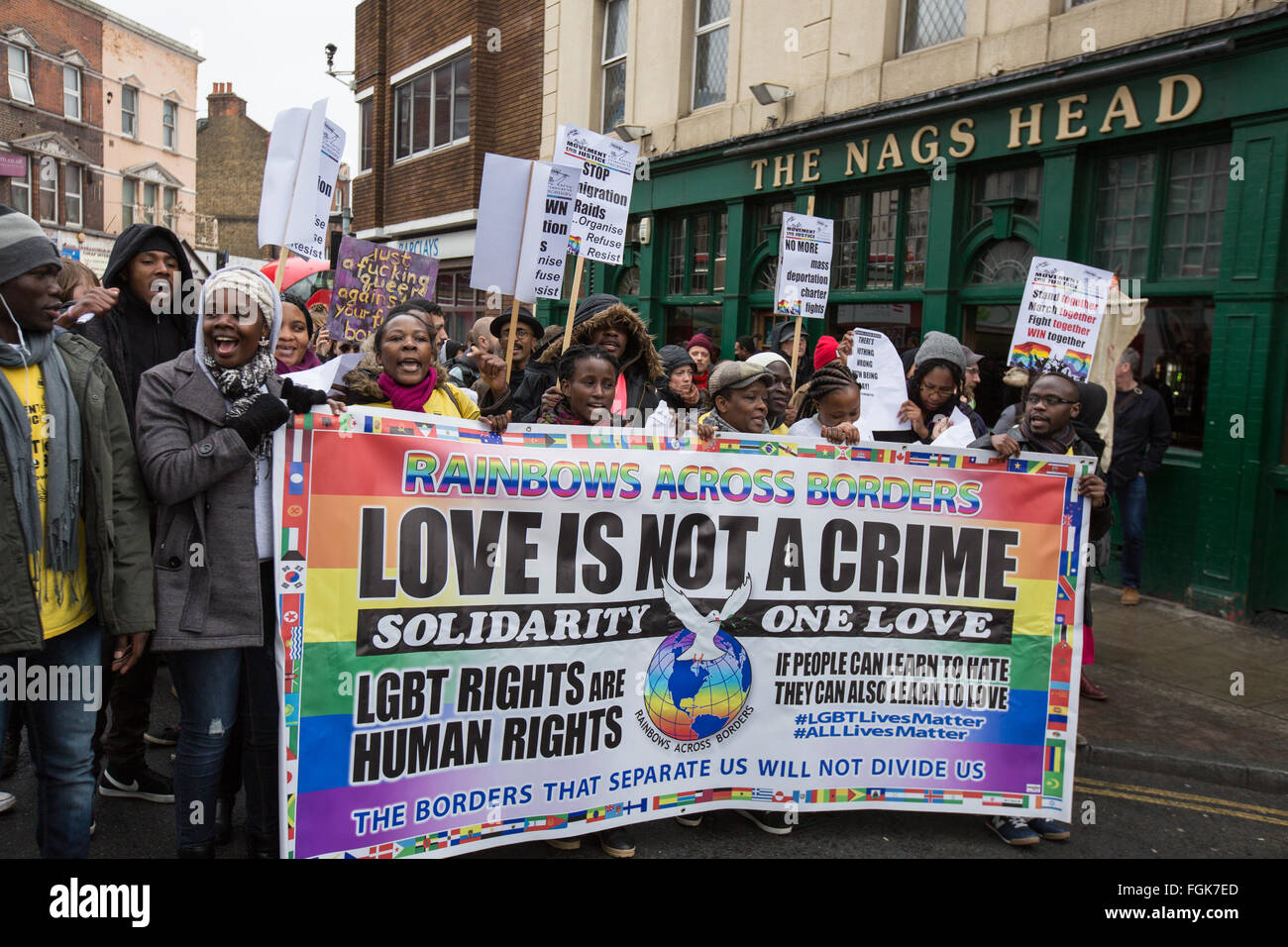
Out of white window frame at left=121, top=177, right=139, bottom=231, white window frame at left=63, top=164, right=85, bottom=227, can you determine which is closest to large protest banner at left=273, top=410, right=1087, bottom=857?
white window frame at left=63, top=164, right=85, bottom=227

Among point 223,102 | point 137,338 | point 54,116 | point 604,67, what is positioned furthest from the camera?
point 223,102

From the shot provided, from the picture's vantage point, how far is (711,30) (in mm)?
12648

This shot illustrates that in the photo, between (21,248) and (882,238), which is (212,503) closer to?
(21,248)

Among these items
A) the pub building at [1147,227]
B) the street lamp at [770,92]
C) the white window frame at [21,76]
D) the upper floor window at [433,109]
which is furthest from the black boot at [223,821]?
the white window frame at [21,76]

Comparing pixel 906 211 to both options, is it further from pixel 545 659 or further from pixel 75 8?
pixel 75 8

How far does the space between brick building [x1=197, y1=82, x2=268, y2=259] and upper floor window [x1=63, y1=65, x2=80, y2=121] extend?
12.9 m

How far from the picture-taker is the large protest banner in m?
3.24

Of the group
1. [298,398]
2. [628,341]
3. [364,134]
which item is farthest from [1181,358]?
[364,134]

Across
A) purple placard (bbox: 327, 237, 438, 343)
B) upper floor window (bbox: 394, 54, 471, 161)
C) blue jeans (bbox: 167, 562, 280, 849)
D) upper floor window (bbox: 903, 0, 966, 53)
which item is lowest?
blue jeans (bbox: 167, 562, 280, 849)

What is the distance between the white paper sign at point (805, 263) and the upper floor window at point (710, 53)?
548 centimetres

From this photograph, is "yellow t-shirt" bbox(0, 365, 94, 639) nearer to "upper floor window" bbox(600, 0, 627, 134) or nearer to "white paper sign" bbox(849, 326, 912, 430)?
"white paper sign" bbox(849, 326, 912, 430)

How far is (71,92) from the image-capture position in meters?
35.2

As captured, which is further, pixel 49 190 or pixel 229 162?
pixel 229 162

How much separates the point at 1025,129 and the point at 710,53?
5487 millimetres
